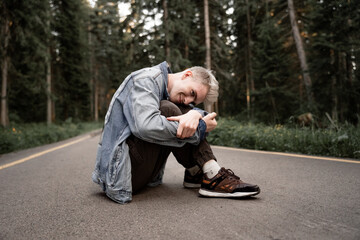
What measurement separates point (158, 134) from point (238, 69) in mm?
22999

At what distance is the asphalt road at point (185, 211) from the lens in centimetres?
165

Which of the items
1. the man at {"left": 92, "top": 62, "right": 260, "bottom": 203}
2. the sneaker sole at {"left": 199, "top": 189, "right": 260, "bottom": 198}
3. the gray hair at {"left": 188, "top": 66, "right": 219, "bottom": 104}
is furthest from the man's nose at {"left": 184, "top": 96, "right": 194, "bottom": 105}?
the sneaker sole at {"left": 199, "top": 189, "right": 260, "bottom": 198}

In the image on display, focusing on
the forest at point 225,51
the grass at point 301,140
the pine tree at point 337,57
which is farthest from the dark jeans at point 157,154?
the pine tree at point 337,57

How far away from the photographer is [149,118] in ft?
6.66

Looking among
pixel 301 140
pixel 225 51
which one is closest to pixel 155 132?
pixel 301 140

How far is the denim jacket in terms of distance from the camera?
205 centimetres

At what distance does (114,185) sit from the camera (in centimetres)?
223

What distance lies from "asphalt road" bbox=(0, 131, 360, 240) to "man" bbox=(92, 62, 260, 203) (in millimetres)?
187

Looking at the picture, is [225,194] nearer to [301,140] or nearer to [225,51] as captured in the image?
[301,140]

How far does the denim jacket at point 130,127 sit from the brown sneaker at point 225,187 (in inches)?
17.2

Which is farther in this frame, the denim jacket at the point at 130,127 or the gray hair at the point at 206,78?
the gray hair at the point at 206,78

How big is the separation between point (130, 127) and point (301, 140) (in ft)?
16.5

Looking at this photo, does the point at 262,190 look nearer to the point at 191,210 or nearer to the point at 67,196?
the point at 191,210

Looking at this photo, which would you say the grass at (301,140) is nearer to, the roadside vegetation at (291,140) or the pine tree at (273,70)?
the roadside vegetation at (291,140)
